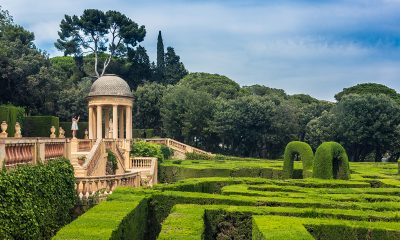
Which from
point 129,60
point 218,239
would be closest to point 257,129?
point 129,60

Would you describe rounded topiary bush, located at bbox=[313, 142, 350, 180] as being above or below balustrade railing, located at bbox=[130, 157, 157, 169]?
above

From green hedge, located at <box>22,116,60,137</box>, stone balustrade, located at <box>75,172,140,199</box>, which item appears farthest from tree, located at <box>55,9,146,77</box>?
stone balustrade, located at <box>75,172,140,199</box>

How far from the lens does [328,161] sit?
23500mm

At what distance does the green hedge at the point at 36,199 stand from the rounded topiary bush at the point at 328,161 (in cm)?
1305

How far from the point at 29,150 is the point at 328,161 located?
612 inches

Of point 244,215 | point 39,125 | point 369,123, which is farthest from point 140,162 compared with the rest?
point 369,123

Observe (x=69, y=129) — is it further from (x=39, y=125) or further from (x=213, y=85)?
(x=213, y=85)

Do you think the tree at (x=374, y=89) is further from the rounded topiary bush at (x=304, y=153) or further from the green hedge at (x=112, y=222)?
the green hedge at (x=112, y=222)

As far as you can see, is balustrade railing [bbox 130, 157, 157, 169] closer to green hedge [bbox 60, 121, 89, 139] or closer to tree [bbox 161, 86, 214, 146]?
green hedge [bbox 60, 121, 89, 139]

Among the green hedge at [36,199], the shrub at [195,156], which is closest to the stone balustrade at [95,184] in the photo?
the green hedge at [36,199]

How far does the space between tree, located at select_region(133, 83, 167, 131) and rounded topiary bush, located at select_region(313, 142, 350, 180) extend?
46806mm

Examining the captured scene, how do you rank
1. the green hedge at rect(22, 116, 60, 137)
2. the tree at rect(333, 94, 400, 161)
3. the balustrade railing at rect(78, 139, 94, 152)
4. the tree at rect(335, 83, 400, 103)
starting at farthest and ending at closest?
the tree at rect(335, 83, 400, 103)
the tree at rect(333, 94, 400, 161)
the green hedge at rect(22, 116, 60, 137)
the balustrade railing at rect(78, 139, 94, 152)

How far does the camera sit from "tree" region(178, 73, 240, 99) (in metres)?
81.8

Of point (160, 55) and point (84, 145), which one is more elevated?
point (160, 55)
